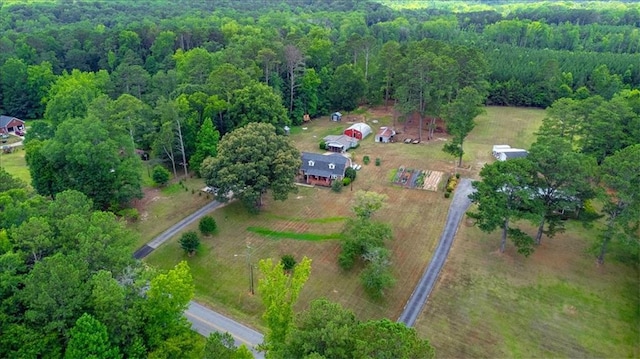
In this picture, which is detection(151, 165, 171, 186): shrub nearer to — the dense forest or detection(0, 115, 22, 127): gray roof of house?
the dense forest

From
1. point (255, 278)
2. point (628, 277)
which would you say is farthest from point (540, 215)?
point (255, 278)

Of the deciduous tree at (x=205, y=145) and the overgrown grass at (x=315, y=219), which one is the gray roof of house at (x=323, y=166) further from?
the deciduous tree at (x=205, y=145)

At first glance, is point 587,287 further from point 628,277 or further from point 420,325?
point 420,325

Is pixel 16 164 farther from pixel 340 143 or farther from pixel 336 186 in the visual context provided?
pixel 340 143

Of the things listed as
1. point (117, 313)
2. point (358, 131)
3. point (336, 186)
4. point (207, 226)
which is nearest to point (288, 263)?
point (207, 226)

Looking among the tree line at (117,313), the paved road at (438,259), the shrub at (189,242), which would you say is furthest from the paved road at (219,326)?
the paved road at (438,259)

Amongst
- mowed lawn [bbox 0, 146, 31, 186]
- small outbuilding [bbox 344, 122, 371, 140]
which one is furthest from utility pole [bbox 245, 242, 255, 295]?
mowed lawn [bbox 0, 146, 31, 186]
